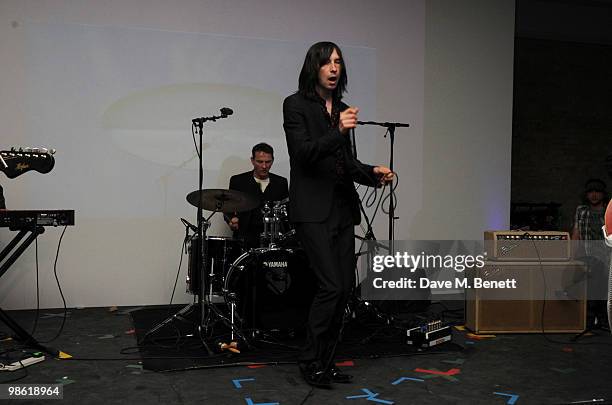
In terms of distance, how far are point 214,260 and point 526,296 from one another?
2356 mm

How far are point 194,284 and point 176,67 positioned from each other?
227 centimetres

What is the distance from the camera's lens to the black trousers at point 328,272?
299 cm

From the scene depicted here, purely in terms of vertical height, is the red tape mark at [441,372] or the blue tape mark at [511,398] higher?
the blue tape mark at [511,398]

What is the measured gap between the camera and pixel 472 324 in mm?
4496

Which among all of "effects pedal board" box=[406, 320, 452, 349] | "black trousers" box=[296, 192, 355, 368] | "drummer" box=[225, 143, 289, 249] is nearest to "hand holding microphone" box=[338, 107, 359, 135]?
"black trousers" box=[296, 192, 355, 368]

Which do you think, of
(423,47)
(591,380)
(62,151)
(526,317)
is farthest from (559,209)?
(62,151)

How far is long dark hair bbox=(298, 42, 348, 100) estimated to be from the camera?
2965 millimetres

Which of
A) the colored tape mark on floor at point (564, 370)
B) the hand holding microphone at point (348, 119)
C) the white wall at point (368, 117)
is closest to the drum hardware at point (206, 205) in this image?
the hand holding microphone at point (348, 119)

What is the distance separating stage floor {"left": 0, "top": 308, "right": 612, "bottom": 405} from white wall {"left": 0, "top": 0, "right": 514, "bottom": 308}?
1.19 meters

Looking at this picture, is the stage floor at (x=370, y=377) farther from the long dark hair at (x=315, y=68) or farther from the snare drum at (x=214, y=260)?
the long dark hair at (x=315, y=68)

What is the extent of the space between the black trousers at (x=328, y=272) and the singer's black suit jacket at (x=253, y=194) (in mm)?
1783

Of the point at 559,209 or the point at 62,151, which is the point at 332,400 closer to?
the point at 62,151

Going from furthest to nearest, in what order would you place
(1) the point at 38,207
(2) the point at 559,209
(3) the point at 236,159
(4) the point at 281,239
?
(2) the point at 559,209 < (3) the point at 236,159 < (1) the point at 38,207 < (4) the point at 281,239

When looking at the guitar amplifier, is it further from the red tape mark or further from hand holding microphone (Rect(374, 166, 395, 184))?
hand holding microphone (Rect(374, 166, 395, 184))
